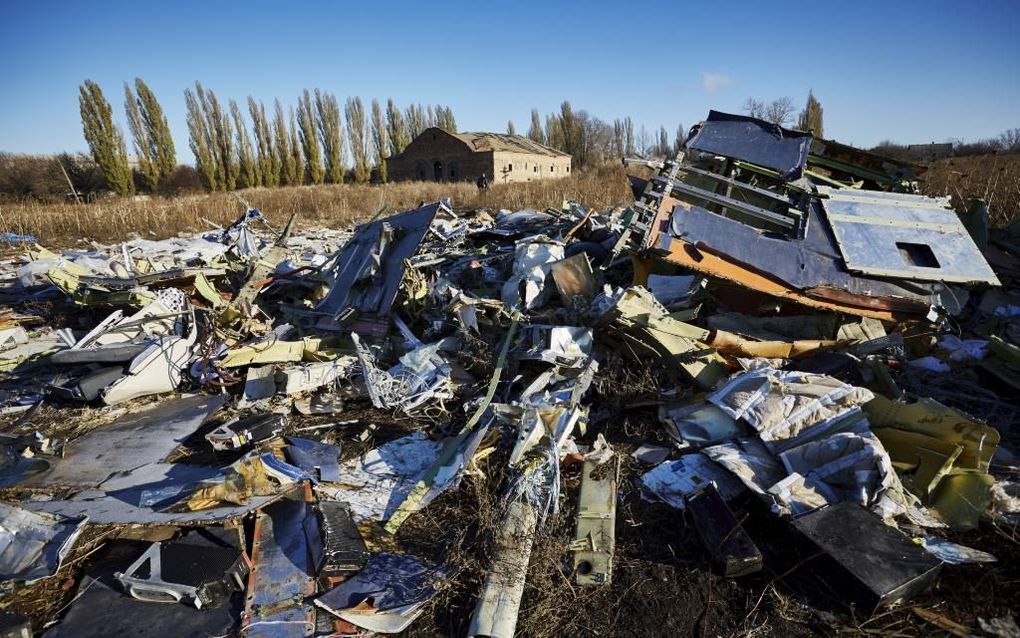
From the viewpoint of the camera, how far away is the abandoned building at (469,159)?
98.0 ft

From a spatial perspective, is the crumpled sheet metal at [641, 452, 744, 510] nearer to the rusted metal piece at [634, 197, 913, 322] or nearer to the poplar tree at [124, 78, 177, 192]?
the rusted metal piece at [634, 197, 913, 322]

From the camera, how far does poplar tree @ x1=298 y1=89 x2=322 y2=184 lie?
109 feet

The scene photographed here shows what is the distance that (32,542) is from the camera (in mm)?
2646

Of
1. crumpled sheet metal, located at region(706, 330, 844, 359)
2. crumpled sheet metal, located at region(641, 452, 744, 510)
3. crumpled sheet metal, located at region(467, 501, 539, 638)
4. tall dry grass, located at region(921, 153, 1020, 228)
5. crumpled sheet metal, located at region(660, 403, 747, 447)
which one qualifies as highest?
tall dry grass, located at region(921, 153, 1020, 228)

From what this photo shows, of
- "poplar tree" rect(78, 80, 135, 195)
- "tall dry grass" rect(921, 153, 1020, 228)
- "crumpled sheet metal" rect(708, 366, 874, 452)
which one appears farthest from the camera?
"poplar tree" rect(78, 80, 135, 195)

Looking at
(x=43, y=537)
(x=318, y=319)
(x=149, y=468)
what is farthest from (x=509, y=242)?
(x=43, y=537)

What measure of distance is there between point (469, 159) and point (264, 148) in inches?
558

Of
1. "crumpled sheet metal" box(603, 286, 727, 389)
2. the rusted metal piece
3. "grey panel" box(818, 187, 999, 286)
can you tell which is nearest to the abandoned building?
"grey panel" box(818, 187, 999, 286)

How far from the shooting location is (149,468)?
138 inches

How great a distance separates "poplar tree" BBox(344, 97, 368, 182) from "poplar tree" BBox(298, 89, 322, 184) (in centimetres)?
286

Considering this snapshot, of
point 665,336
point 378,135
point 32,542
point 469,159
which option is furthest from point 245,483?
point 378,135

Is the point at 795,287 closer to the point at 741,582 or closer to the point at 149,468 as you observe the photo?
the point at 741,582

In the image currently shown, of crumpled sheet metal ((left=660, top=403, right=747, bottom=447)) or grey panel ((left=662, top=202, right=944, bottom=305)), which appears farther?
grey panel ((left=662, top=202, right=944, bottom=305))

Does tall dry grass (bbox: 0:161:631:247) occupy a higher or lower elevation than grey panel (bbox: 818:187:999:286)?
higher
